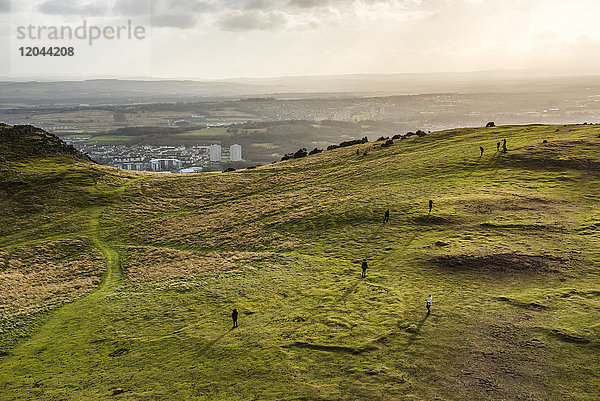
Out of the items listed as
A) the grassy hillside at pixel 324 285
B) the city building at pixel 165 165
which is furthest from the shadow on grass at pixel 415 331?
the city building at pixel 165 165

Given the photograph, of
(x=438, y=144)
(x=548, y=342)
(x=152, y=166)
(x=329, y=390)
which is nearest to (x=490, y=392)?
(x=548, y=342)

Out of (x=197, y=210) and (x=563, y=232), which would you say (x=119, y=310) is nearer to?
(x=197, y=210)

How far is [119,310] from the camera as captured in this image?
1592 inches

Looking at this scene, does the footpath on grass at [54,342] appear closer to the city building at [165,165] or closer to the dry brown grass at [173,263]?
the dry brown grass at [173,263]

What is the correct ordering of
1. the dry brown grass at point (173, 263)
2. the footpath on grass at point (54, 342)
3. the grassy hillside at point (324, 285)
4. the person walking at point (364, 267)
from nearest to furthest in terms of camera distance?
the grassy hillside at point (324, 285) → the footpath on grass at point (54, 342) → the person walking at point (364, 267) → the dry brown grass at point (173, 263)

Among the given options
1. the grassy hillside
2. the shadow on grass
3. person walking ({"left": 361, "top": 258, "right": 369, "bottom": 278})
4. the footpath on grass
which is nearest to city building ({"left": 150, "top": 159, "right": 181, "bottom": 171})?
the grassy hillside

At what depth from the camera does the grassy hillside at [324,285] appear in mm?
26219

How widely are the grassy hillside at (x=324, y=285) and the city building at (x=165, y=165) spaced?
3962 inches

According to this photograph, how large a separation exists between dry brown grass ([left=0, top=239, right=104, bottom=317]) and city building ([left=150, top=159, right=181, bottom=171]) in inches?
4914

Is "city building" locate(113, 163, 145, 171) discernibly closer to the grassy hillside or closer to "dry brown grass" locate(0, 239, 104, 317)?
the grassy hillside

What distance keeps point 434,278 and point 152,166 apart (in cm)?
16353

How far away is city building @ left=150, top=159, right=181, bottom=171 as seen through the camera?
594 ft

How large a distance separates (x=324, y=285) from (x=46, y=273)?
35.6m

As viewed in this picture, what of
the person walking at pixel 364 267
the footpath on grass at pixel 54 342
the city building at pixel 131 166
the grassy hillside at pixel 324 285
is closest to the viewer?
the grassy hillside at pixel 324 285
